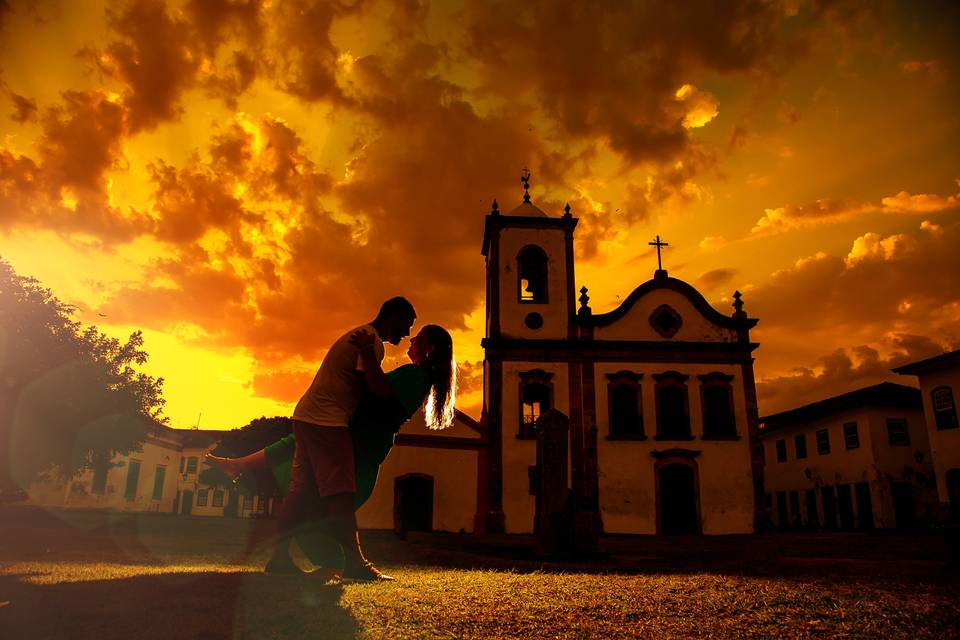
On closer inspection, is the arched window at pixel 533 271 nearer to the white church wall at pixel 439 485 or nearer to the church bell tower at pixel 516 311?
the church bell tower at pixel 516 311

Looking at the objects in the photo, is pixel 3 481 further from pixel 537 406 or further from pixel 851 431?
pixel 851 431

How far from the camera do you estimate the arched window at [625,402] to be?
23.0 metres

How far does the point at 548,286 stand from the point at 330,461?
21177 mm

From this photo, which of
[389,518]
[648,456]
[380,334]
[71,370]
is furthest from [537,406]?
[380,334]

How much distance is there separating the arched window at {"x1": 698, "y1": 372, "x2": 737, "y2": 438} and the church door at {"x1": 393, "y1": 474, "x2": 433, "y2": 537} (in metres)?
9.99

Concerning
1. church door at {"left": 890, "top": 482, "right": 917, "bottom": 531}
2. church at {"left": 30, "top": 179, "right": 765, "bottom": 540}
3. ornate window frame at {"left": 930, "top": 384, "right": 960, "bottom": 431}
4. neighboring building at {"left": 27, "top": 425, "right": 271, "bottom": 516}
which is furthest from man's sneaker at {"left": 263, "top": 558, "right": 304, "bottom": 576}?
neighboring building at {"left": 27, "top": 425, "right": 271, "bottom": 516}

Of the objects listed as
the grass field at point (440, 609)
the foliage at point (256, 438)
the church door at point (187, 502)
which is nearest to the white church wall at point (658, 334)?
the foliage at point (256, 438)

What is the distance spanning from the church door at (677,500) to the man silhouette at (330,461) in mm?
19934

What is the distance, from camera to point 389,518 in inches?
861

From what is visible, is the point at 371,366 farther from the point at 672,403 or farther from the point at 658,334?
the point at 658,334

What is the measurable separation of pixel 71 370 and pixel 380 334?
18849mm

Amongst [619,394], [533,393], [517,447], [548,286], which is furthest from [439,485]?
[548,286]

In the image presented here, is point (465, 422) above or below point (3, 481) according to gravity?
above

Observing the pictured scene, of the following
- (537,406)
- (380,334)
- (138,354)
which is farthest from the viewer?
(537,406)
